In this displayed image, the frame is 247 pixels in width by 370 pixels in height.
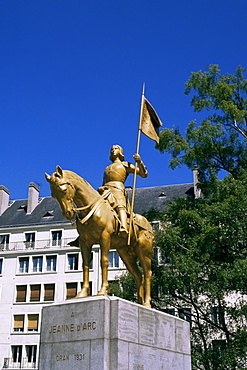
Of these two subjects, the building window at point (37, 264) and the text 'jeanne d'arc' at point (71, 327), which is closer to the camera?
the text 'jeanne d'arc' at point (71, 327)

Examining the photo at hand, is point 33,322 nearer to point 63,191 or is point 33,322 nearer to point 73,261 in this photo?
point 73,261

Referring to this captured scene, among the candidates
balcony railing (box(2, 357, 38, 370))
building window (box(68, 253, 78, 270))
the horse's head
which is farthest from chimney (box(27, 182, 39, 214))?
the horse's head

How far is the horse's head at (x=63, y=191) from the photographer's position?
11.0 m

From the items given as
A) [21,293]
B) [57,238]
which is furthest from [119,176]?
[21,293]

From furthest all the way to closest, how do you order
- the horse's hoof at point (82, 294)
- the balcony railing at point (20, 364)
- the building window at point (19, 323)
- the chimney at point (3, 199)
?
the chimney at point (3, 199), the building window at point (19, 323), the balcony railing at point (20, 364), the horse's hoof at point (82, 294)

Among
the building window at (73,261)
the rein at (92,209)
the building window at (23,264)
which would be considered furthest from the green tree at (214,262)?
the building window at (23,264)

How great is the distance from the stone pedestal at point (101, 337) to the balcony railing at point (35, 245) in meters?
37.6

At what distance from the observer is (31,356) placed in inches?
1762

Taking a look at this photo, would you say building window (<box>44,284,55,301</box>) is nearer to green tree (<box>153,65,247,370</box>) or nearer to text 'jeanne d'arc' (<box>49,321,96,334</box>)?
green tree (<box>153,65,247,370</box>)

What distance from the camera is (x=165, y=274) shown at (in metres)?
22.2

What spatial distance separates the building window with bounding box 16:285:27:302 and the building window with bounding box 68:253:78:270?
4.95 m

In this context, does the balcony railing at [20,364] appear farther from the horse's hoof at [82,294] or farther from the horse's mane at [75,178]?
the horse's mane at [75,178]

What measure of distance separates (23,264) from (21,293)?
286cm

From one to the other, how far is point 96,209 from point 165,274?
37.6 ft
